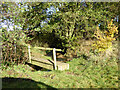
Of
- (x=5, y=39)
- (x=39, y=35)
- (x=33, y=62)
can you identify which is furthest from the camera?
(x=39, y=35)

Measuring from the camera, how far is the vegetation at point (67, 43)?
3.99m

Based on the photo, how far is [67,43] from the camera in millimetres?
8188

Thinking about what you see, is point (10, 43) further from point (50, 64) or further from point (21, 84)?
point (50, 64)

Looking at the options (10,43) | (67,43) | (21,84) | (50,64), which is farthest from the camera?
(67,43)

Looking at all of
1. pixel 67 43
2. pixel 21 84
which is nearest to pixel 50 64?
pixel 21 84

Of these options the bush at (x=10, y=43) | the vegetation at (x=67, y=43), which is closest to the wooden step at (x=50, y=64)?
the vegetation at (x=67, y=43)

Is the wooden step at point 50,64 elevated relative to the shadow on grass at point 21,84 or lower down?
elevated

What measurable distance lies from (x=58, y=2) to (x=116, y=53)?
20.3 ft

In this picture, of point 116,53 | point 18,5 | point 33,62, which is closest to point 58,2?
point 18,5

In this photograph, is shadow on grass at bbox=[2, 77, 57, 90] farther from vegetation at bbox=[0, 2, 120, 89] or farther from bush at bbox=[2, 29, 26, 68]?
bush at bbox=[2, 29, 26, 68]

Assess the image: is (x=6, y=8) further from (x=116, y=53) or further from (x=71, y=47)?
(x=116, y=53)

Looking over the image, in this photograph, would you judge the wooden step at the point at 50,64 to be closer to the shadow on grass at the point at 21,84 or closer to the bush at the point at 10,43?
the bush at the point at 10,43

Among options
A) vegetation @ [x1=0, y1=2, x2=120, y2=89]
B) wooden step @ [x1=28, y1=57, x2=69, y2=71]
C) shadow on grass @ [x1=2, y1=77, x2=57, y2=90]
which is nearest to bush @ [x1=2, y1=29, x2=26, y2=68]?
vegetation @ [x1=0, y1=2, x2=120, y2=89]

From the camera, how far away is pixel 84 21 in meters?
7.47
